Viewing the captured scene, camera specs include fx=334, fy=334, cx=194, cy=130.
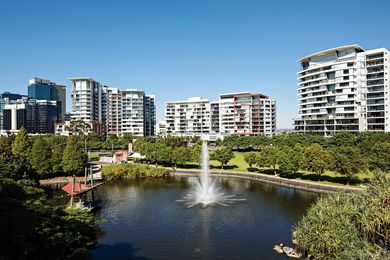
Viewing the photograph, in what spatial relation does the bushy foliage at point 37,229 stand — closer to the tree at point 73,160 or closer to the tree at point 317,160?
the tree at point 73,160

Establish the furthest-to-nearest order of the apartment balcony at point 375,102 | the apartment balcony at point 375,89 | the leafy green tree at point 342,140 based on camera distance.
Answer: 1. the apartment balcony at point 375,89
2. the apartment balcony at point 375,102
3. the leafy green tree at point 342,140

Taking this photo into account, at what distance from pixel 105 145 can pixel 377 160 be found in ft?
282

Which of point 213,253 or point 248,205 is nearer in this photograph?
point 213,253

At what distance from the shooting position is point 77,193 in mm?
47594

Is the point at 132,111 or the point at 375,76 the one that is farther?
the point at 132,111

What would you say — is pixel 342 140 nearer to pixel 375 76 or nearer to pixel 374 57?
pixel 375 76

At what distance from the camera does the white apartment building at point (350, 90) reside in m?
112

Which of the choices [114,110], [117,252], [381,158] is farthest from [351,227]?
[114,110]

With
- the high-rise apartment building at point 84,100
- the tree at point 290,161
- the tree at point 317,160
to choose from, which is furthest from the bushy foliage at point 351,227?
the high-rise apartment building at point 84,100

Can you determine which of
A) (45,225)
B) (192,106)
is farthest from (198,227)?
(192,106)

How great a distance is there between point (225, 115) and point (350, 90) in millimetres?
66871

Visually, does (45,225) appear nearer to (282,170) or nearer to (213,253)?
(213,253)

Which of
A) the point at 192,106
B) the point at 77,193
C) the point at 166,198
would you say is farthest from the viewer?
the point at 192,106

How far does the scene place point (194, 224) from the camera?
41031 mm
